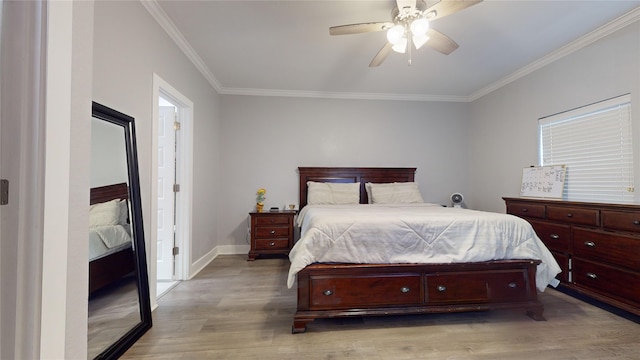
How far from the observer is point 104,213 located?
1.60 meters

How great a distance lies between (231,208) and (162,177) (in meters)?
1.31

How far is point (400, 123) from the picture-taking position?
4.32m

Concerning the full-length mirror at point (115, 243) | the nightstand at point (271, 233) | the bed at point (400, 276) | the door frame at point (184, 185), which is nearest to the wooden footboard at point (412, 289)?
the bed at point (400, 276)

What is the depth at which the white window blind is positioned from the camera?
7.64 feet

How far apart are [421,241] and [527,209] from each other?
1709 millimetres

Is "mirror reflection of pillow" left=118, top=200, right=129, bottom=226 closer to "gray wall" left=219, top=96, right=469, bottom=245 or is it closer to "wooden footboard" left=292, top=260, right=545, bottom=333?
"wooden footboard" left=292, top=260, right=545, bottom=333

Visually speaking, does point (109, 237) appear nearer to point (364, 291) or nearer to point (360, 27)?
point (364, 291)

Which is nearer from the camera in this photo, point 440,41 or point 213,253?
point 440,41

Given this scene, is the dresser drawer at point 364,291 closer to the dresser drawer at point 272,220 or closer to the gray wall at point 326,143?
the dresser drawer at point 272,220

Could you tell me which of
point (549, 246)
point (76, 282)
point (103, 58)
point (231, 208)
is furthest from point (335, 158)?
point (76, 282)

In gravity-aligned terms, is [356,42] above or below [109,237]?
above

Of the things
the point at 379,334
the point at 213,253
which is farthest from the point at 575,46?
the point at 213,253

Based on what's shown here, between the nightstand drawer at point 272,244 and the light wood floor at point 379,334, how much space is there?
4.03 ft

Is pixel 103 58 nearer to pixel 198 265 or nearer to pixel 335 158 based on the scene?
pixel 198 265
